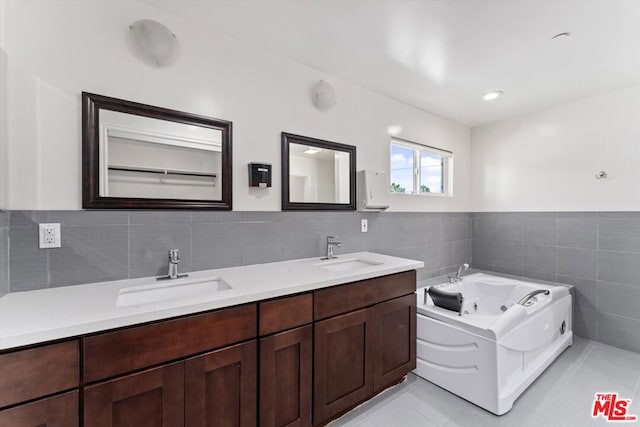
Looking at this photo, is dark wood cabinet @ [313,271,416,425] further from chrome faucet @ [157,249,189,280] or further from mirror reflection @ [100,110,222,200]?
mirror reflection @ [100,110,222,200]

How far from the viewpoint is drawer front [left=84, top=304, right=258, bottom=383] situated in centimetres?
96

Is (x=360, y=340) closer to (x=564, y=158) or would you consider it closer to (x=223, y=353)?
(x=223, y=353)

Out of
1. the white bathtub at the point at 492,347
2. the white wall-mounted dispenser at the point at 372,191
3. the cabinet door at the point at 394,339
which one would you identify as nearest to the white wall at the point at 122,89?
the white wall-mounted dispenser at the point at 372,191

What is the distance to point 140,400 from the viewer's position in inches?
40.9

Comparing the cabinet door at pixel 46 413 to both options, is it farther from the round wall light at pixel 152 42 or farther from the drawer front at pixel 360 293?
the round wall light at pixel 152 42

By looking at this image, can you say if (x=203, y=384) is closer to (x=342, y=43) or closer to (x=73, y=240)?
(x=73, y=240)

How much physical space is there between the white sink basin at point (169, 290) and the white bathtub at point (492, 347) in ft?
5.41

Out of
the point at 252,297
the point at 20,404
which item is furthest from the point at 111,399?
the point at 252,297

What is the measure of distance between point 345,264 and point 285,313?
87cm

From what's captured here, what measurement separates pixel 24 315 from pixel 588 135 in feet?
14.1

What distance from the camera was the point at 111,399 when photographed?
0.98m

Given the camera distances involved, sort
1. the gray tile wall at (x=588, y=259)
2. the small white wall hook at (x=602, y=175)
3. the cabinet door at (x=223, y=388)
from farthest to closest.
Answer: the small white wall hook at (x=602, y=175), the gray tile wall at (x=588, y=259), the cabinet door at (x=223, y=388)

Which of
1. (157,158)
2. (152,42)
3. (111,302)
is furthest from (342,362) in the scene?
(152,42)

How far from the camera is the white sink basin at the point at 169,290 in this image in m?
1.33
